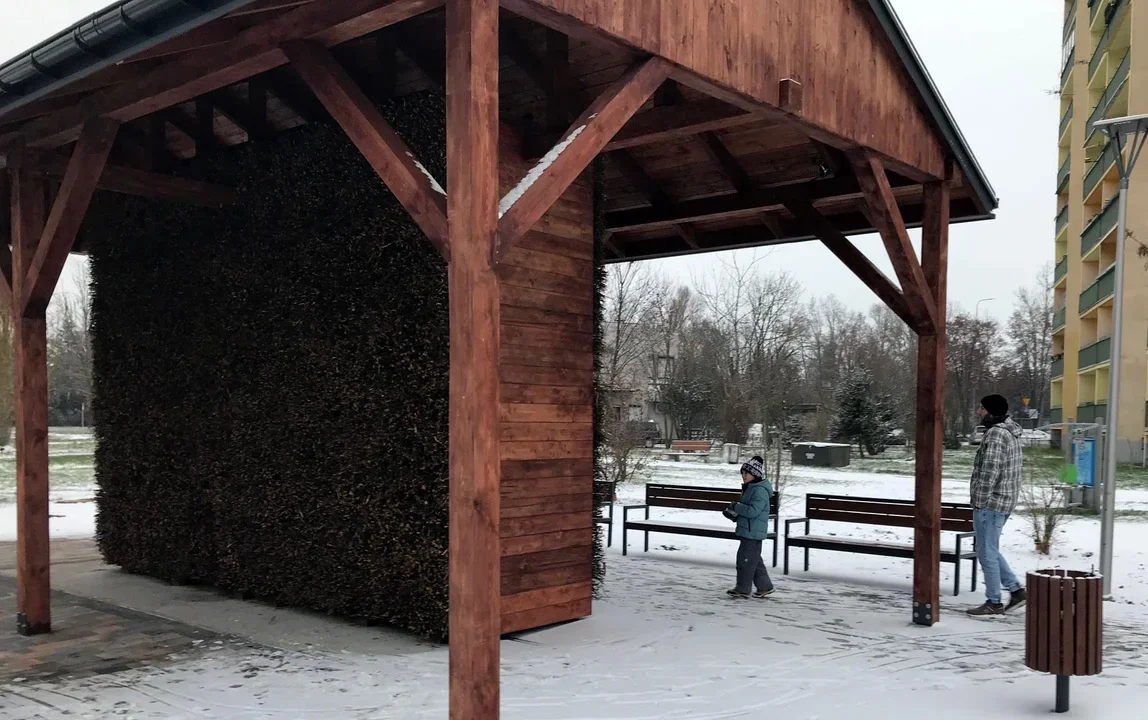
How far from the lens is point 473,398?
161 inches

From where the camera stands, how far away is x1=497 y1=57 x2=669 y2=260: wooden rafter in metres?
4.27

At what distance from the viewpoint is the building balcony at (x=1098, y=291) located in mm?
30094

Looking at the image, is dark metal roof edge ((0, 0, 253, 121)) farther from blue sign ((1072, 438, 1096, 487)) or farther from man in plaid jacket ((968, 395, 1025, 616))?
blue sign ((1072, 438, 1096, 487))

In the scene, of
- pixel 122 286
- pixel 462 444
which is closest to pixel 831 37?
pixel 462 444

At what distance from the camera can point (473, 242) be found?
162 inches

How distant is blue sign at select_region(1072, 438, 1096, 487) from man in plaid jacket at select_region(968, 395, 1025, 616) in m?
9.08

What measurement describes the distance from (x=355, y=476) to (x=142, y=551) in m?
3.45

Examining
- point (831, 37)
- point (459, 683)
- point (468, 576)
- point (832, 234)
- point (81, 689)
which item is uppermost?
point (831, 37)

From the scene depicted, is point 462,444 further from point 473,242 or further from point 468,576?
point 473,242

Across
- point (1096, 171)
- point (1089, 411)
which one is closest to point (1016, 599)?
point (1089, 411)

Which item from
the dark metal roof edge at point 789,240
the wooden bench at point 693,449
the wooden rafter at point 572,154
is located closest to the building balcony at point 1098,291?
the wooden bench at point 693,449

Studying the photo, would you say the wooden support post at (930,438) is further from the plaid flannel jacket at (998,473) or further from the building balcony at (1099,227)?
the building balcony at (1099,227)

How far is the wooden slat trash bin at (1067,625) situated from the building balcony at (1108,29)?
30.0 meters

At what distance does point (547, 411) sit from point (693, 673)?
2.21 m
